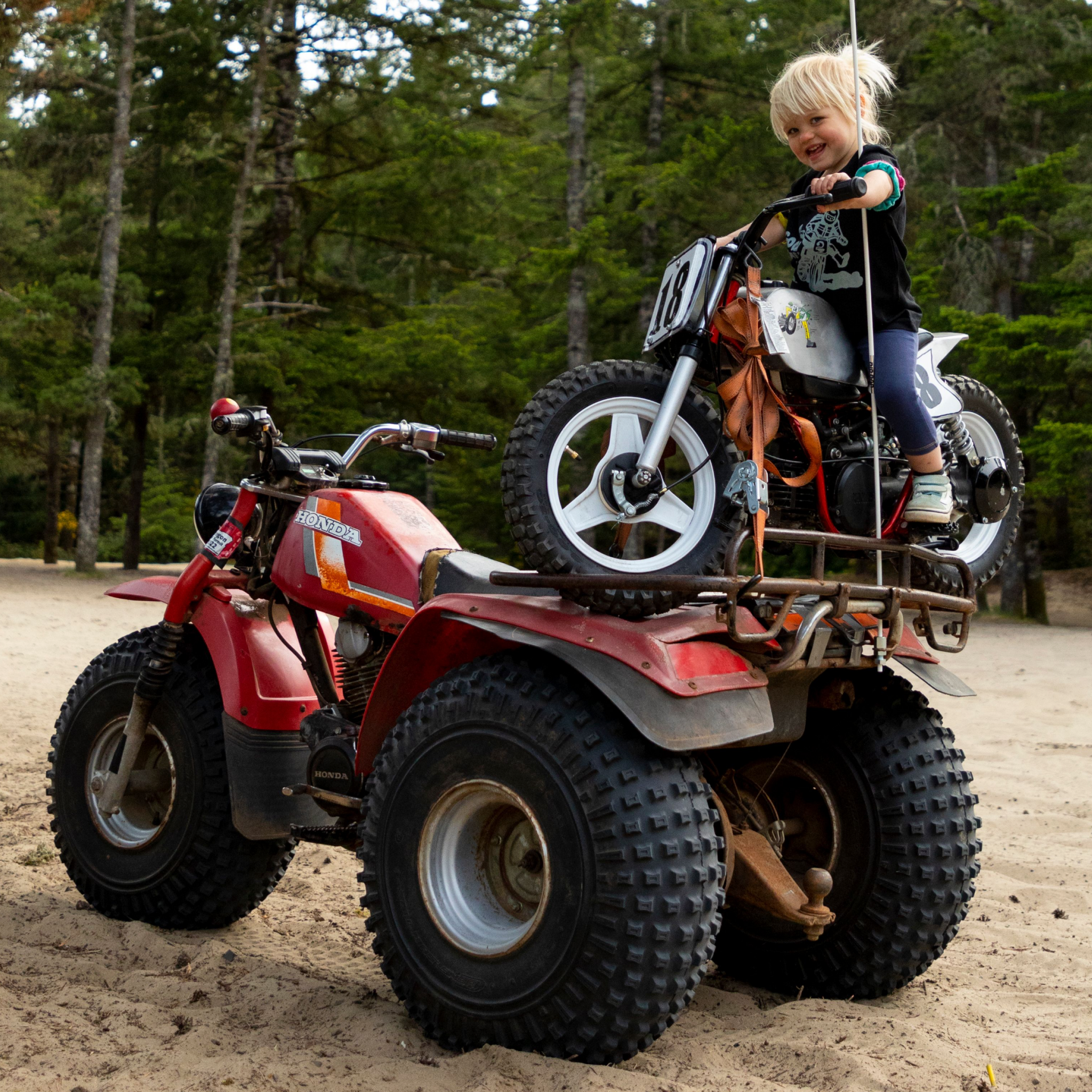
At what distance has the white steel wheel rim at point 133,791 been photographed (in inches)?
156

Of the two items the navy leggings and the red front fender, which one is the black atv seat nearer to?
the red front fender

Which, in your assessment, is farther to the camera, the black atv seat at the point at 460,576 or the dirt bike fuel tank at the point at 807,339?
the black atv seat at the point at 460,576

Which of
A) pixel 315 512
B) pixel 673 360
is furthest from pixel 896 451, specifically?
pixel 315 512

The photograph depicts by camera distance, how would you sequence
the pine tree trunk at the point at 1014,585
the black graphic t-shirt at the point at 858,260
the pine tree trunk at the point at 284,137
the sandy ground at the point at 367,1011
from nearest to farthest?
the sandy ground at the point at 367,1011 < the black graphic t-shirt at the point at 858,260 < the pine tree trunk at the point at 1014,585 < the pine tree trunk at the point at 284,137

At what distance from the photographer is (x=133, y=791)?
4000mm

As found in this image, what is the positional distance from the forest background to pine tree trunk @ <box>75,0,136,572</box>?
0.19 feet

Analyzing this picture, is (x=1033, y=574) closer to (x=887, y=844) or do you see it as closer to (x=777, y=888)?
(x=887, y=844)

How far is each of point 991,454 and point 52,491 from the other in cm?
3202

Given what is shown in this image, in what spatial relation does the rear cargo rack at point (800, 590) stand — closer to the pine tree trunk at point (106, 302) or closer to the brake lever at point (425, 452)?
the brake lever at point (425, 452)

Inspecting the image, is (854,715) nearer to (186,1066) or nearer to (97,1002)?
(186,1066)

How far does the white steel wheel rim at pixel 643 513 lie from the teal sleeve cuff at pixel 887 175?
2.67 ft

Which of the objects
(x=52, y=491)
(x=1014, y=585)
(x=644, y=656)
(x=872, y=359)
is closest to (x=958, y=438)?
(x=872, y=359)

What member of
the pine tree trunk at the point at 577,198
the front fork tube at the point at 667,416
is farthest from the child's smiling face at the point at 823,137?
the pine tree trunk at the point at 577,198

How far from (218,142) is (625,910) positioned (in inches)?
854
